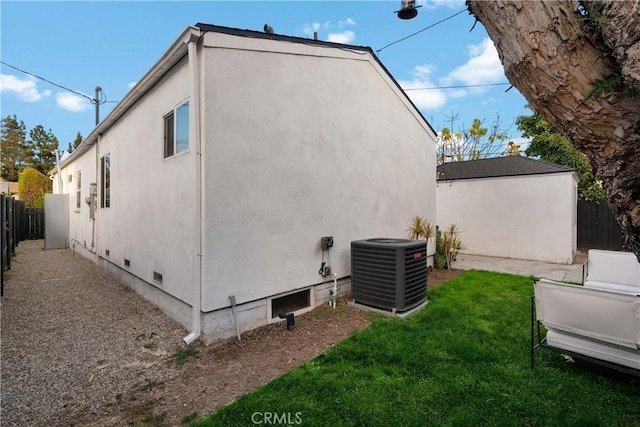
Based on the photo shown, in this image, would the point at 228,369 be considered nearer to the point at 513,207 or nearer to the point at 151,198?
the point at 151,198

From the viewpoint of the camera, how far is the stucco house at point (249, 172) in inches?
158

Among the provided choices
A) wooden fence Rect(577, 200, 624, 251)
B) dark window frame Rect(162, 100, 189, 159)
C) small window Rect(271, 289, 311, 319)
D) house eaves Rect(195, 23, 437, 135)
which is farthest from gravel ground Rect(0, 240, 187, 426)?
wooden fence Rect(577, 200, 624, 251)

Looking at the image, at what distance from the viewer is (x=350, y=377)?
10.3ft

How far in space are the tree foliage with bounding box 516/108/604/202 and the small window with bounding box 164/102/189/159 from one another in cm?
1361

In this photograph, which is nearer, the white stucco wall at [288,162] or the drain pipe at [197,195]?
the drain pipe at [197,195]

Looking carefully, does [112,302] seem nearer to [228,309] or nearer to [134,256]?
[134,256]

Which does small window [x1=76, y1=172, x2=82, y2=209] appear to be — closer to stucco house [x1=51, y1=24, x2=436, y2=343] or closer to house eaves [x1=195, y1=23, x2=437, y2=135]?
stucco house [x1=51, y1=24, x2=436, y2=343]

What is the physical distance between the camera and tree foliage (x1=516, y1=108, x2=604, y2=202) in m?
13.3

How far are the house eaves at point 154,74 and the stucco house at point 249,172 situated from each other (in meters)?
0.02

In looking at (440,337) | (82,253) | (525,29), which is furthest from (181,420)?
(82,253)

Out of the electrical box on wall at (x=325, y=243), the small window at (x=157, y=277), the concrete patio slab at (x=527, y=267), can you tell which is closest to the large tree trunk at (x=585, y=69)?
the electrical box on wall at (x=325, y=243)

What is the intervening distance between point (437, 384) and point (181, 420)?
232 cm

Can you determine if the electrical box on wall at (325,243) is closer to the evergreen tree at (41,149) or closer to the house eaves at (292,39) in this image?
the house eaves at (292,39)

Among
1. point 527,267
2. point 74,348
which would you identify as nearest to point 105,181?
point 74,348
